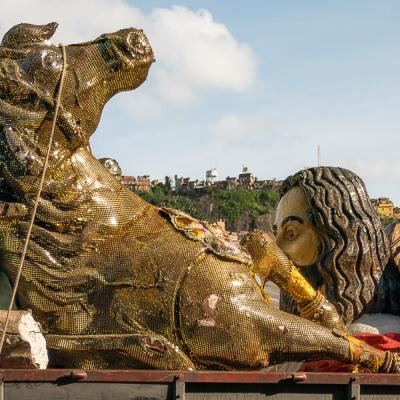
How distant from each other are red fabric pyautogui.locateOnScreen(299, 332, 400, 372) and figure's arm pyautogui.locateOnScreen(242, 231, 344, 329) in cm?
15

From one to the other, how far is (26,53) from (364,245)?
2017 millimetres

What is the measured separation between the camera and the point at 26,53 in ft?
12.6

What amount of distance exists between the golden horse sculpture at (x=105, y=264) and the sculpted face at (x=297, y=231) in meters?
1.19

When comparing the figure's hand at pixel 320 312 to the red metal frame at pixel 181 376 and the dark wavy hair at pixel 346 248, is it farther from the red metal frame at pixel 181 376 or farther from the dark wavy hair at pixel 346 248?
the red metal frame at pixel 181 376

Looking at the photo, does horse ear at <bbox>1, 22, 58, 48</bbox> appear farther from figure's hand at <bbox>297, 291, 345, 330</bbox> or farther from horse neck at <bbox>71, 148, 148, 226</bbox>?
figure's hand at <bbox>297, 291, 345, 330</bbox>

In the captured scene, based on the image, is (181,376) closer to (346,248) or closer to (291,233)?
(346,248)

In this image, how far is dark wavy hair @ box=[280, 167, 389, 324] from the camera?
4.85 meters

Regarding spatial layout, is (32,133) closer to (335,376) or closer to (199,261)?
(199,261)

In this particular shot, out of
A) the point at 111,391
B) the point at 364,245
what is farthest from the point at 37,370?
the point at 364,245

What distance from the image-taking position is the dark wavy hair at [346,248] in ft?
15.9

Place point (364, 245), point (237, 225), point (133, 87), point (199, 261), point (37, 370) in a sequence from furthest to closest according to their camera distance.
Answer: point (237, 225) < point (364, 245) < point (133, 87) < point (199, 261) < point (37, 370)

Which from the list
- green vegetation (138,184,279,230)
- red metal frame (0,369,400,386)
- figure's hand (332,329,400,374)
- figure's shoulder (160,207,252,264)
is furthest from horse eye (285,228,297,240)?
green vegetation (138,184,279,230)

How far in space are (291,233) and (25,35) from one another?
1875 millimetres

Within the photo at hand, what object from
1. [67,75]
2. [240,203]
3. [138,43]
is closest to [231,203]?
[240,203]
